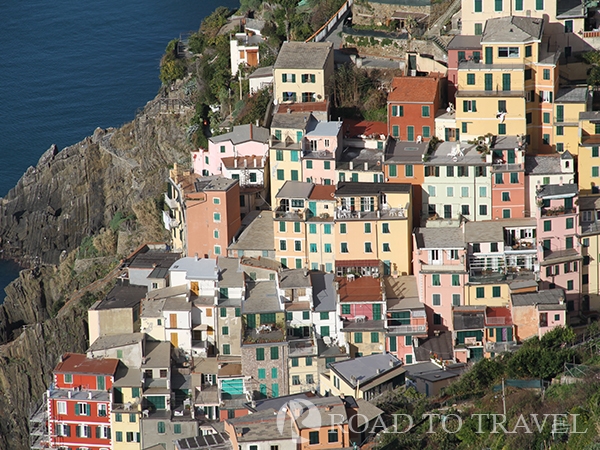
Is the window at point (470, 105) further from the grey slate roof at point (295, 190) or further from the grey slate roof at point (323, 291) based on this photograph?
the grey slate roof at point (323, 291)

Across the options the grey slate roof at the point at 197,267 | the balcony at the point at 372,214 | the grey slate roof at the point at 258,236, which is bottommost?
the grey slate roof at the point at 197,267

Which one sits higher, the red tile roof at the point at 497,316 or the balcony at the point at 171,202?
the balcony at the point at 171,202

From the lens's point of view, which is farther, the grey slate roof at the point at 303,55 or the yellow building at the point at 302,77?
the grey slate roof at the point at 303,55

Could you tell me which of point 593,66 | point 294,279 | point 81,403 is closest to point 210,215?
point 294,279

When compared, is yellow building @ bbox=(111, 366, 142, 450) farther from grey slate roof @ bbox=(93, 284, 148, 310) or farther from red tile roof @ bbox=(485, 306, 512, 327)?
red tile roof @ bbox=(485, 306, 512, 327)

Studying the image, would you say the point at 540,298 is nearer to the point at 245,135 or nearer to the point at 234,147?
the point at 245,135

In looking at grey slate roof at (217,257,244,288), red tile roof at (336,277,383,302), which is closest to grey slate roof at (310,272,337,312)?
red tile roof at (336,277,383,302)

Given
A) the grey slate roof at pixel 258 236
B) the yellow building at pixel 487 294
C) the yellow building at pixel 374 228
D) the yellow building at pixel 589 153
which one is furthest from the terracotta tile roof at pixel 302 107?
the yellow building at pixel 487 294

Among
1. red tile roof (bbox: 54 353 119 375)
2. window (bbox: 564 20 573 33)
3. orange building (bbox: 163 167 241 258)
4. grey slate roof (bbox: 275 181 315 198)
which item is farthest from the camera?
window (bbox: 564 20 573 33)
